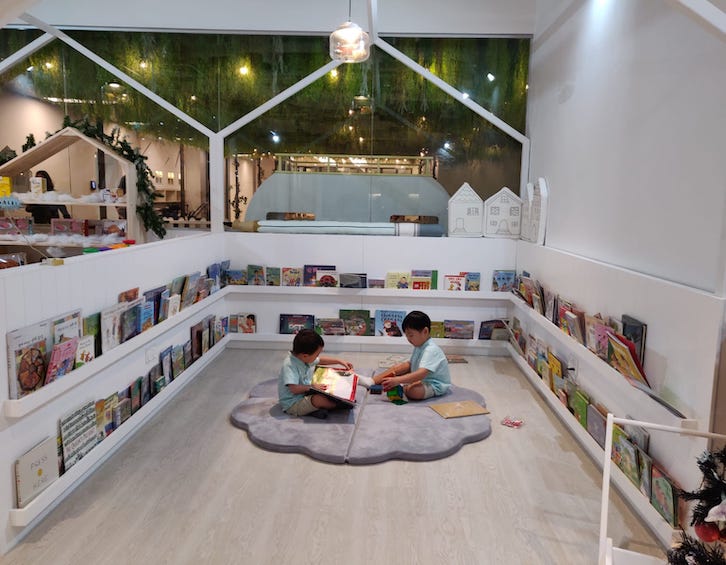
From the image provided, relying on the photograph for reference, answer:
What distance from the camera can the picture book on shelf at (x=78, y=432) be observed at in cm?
310

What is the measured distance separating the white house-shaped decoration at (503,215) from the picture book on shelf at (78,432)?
14.2 ft

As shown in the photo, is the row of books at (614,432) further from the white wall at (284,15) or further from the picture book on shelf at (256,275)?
the white wall at (284,15)

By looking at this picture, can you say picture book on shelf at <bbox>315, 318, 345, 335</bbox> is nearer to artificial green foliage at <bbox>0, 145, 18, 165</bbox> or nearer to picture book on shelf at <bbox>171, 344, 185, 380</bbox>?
picture book on shelf at <bbox>171, 344, 185, 380</bbox>

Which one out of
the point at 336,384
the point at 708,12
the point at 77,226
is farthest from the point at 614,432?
the point at 77,226

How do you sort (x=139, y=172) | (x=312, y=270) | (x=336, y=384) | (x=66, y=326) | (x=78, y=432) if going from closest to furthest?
(x=66, y=326) < (x=78, y=432) < (x=336, y=384) < (x=139, y=172) < (x=312, y=270)

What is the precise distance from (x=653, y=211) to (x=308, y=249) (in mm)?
3759

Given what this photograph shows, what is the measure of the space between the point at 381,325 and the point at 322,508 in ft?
11.1

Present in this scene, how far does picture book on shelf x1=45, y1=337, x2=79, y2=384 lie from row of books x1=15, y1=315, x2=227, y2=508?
0.91ft

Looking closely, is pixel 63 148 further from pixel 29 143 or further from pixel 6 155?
pixel 6 155

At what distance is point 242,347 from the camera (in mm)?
6398

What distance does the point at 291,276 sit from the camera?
6336mm

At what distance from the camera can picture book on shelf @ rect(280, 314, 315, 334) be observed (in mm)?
6359

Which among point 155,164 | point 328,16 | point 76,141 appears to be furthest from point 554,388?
point 76,141

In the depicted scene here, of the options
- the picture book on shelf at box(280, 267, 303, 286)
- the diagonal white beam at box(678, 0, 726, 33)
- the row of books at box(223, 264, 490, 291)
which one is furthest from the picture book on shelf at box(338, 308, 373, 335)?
the diagonal white beam at box(678, 0, 726, 33)
